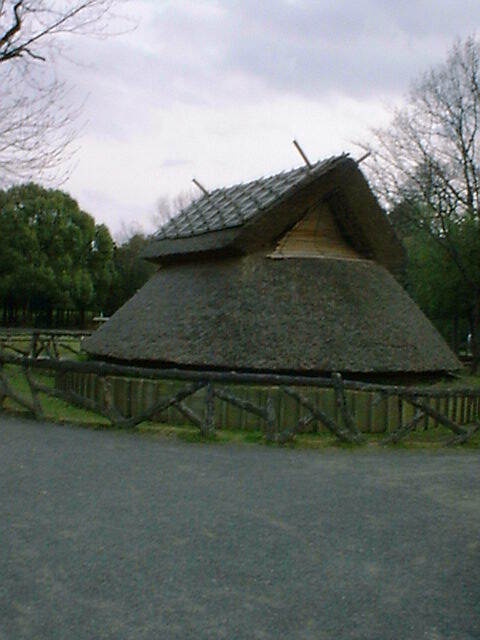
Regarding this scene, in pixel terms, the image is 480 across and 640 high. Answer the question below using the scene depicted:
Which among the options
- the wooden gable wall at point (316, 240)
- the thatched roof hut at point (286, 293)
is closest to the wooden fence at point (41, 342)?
the thatched roof hut at point (286, 293)

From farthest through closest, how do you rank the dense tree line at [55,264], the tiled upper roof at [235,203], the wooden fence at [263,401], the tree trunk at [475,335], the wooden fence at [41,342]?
the dense tree line at [55,264] < the tree trunk at [475,335] < the wooden fence at [41,342] < the tiled upper roof at [235,203] < the wooden fence at [263,401]

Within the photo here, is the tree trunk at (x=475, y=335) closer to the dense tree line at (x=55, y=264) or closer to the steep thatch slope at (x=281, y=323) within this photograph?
the steep thatch slope at (x=281, y=323)

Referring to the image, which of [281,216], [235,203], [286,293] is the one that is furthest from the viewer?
[235,203]

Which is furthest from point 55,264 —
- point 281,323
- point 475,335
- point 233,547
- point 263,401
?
point 233,547

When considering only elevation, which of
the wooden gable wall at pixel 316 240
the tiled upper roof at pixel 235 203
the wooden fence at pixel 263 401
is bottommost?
the wooden fence at pixel 263 401

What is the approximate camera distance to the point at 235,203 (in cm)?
1741

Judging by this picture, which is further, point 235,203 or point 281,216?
point 235,203

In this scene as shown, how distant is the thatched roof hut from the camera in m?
14.0

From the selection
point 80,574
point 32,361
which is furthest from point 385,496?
point 32,361

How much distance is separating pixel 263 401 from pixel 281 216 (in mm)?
5032

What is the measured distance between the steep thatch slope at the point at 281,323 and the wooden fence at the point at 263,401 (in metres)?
0.98

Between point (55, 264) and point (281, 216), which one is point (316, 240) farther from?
point (55, 264)

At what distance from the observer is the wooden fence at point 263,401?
1107cm

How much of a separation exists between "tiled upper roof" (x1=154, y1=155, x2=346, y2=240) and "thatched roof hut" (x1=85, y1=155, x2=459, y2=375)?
55mm
